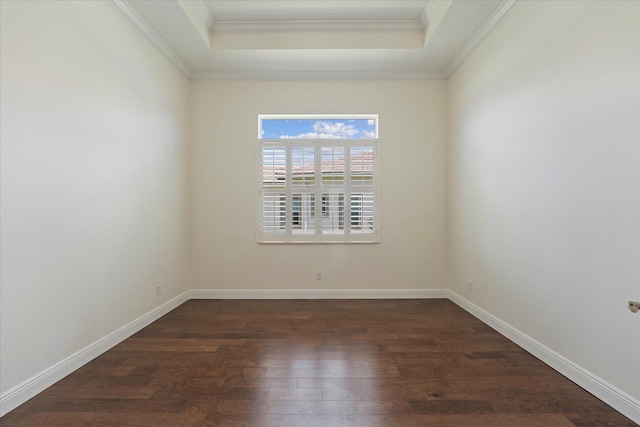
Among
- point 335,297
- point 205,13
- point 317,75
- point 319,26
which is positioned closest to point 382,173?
point 317,75

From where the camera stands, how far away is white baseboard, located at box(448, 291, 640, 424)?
1733mm

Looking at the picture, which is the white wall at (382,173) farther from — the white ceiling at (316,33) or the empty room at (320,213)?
the white ceiling at (316,33)

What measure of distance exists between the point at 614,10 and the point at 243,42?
10.3 feet

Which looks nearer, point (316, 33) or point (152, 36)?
point (152, 36)

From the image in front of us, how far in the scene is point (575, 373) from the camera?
6.80ft

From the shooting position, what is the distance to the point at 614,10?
71.6 inches

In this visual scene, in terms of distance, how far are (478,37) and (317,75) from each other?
1.86 metres

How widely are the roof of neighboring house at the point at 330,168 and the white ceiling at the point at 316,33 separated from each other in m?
1.08

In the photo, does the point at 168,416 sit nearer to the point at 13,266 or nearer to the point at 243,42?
the point at 13,266

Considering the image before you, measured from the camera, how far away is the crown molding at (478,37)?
109 inches

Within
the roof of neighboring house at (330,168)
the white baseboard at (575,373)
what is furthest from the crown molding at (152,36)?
the white baseboard at (575,373)

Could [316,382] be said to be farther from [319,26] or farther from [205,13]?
[205,13]

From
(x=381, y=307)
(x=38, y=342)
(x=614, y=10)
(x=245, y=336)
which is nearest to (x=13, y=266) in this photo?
(x=38, y=342)

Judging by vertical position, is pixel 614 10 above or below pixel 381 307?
above
